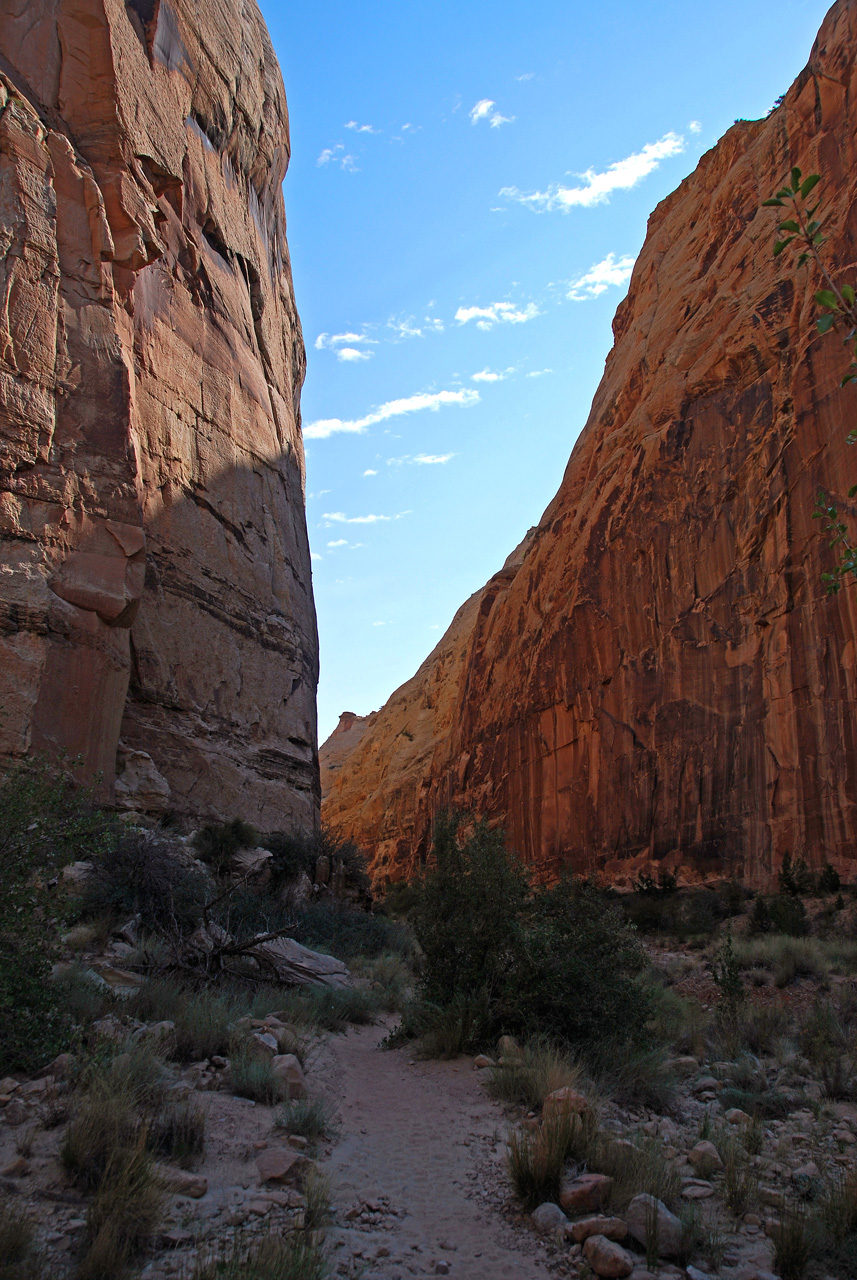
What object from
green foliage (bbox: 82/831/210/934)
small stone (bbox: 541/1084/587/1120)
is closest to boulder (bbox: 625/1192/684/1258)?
small stone (bbox: 541/1084/587/1120)

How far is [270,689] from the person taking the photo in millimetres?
18797

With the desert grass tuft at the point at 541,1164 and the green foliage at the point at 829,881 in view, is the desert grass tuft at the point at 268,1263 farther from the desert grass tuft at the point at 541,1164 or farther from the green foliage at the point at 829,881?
the green foliage at the point at 829,881

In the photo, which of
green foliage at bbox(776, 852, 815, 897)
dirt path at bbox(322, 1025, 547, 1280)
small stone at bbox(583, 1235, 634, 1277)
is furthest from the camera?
green foliage at bbox(776, 852, 815, 897)

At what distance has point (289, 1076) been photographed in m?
5.61

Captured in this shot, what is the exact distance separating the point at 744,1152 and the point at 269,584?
54.5ft

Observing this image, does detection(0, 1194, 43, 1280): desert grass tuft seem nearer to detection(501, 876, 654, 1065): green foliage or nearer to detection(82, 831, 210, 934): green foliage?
detection(501, 876, 654, 1065): green foliage

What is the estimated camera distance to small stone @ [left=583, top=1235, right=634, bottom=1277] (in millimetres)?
3580

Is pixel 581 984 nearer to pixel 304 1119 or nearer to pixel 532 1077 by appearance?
pixel 532 1077

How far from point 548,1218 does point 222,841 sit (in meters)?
11.5

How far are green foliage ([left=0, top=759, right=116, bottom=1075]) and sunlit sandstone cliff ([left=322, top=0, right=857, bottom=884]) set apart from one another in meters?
17.4

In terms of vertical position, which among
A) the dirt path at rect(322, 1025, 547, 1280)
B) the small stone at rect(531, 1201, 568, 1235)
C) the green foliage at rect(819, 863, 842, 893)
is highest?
the green foliage at rect(819, 863, 842, 893)

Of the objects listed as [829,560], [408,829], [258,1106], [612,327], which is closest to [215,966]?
[258,1106]

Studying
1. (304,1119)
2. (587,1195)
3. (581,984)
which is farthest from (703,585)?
(587,1195)

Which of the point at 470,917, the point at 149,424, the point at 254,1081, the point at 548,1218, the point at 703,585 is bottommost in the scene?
the point at 548,1218
